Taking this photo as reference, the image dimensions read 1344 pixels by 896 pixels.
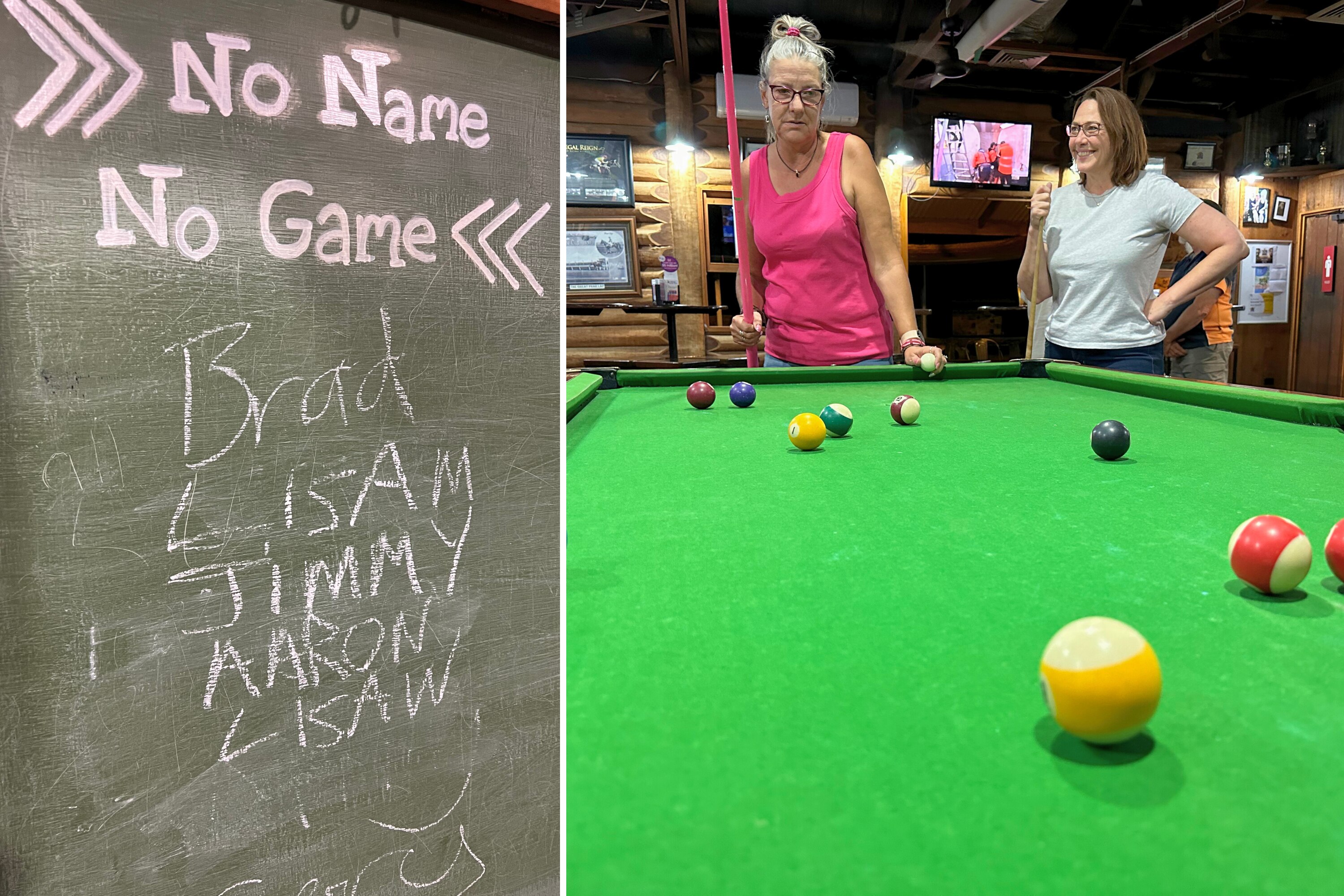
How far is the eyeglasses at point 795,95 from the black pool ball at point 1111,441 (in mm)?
1520

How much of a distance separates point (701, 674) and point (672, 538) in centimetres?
41

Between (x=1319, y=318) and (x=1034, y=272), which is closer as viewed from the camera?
(x=1034, y=272)

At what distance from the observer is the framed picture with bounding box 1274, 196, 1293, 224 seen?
27.5 ft

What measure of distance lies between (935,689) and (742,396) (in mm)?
1724

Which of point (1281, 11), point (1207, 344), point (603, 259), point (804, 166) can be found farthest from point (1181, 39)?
point (804, 166)

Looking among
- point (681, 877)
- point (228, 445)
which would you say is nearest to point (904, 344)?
point (228, 445)

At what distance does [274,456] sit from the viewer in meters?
0.85

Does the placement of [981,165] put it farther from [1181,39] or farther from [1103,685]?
[1103,685]

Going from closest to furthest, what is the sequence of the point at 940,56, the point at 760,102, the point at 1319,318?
the point at 940,56 → the point at 760,102 → the point at 1319,318

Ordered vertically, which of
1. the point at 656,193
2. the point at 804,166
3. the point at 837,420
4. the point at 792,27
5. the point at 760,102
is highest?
the point at 760,102

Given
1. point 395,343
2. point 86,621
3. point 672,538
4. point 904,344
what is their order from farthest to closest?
point 904,344 → point 672,538 → point 395,343 → point 86,621

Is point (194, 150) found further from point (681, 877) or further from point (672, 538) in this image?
point (681, 877)

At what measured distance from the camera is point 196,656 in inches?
31.8

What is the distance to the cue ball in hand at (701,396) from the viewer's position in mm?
2311
